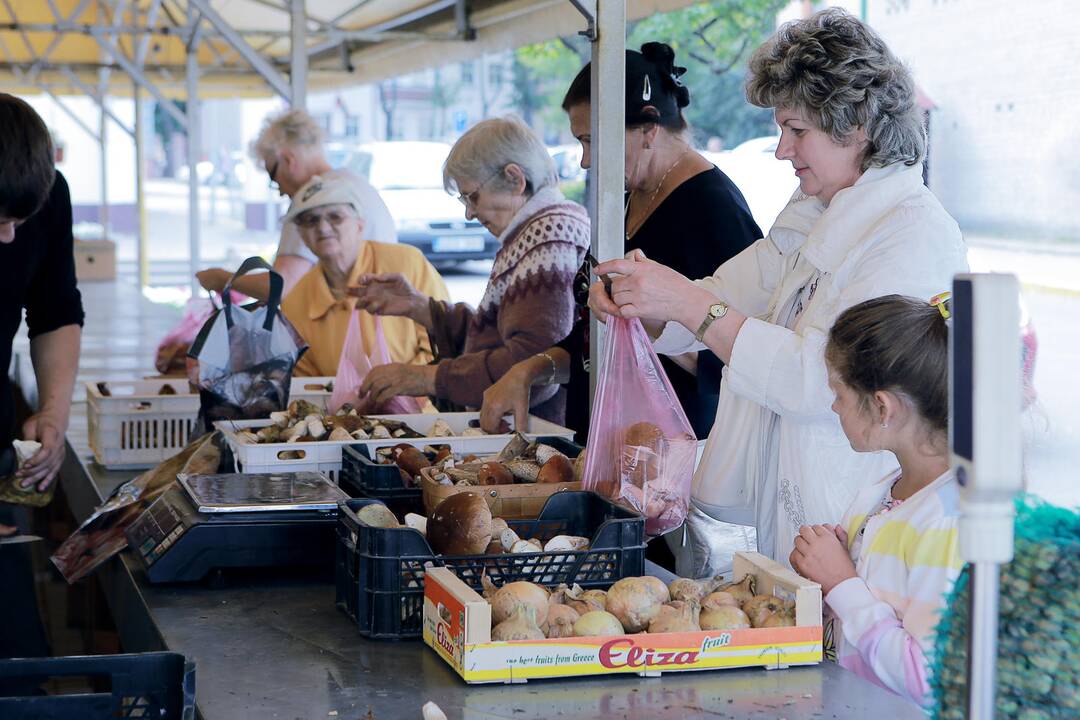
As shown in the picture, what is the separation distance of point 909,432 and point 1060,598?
2.20ft

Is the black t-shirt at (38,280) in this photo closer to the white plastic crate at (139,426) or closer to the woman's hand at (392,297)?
the white plastic crate at (139,426)

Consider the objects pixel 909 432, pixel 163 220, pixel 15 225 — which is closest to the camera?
pixel 909 432

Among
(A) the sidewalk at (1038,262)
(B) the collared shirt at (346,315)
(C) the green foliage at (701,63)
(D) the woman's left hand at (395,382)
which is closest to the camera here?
(D) the woman's left hand at (395,382)

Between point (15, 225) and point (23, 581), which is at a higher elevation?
point (15, 225)

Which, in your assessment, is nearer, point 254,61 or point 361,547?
point 361,547

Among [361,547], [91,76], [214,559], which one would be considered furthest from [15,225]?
[91,76]

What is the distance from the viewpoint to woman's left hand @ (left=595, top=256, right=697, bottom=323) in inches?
77.6

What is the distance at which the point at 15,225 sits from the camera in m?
2.38

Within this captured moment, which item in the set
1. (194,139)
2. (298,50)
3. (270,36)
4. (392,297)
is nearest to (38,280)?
(392,297)

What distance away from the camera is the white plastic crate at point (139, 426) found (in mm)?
3072

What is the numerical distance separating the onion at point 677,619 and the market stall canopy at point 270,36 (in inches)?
125

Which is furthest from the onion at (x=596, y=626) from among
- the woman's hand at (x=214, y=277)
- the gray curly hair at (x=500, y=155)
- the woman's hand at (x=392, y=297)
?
the woman's hand at (x=214, y=277)

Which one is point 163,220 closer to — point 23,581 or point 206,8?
point 206,8

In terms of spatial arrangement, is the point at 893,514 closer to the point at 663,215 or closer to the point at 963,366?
the point at 963,366
